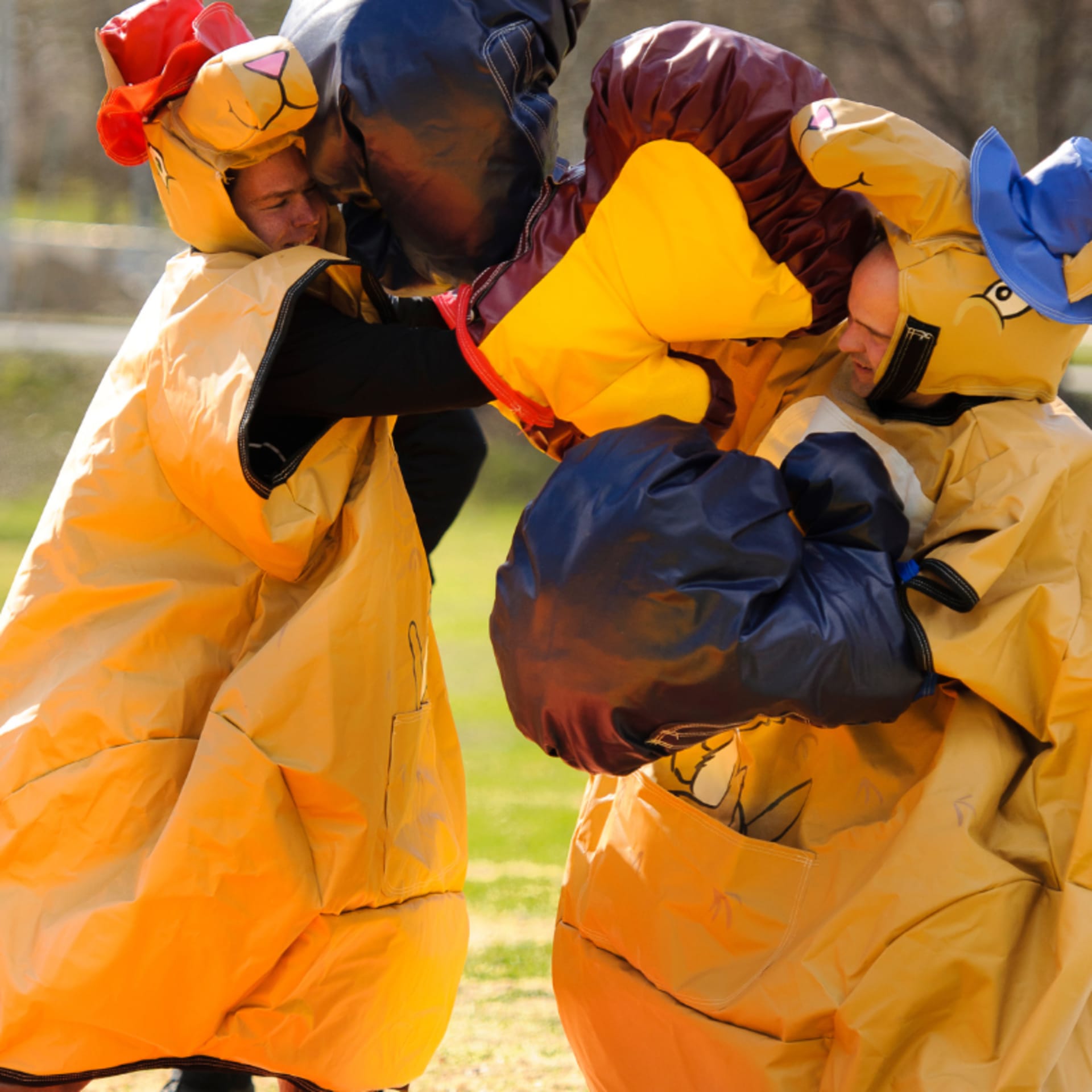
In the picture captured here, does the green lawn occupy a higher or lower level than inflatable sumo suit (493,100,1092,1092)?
lower

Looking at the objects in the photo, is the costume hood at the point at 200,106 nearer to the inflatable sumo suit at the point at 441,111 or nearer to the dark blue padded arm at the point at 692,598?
the inflatable sumo suit at the point at 441,111

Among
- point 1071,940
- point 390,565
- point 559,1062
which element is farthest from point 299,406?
point 559,1062

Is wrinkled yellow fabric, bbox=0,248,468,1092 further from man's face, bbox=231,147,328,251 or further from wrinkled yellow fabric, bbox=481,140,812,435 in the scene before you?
wrinkled yellow fabric, bbox=481,140,812,435

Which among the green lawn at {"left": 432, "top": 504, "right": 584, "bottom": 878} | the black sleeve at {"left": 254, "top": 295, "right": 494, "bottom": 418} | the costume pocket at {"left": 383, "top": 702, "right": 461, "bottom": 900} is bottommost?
the green lawn at {"left": 432, "top": 504, "right": 584, "bottom": 878}

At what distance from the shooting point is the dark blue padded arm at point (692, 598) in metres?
1.30

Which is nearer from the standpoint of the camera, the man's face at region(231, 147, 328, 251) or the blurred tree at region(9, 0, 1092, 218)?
the man's face at region(231, 147, 328, 251)

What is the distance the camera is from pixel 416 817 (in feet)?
6.26

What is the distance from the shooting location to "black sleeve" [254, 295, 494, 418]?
5.50 ft

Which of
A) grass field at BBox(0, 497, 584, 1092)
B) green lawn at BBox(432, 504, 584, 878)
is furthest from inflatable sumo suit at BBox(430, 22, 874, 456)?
green lawn at BBox(432, 504, 584, 878)

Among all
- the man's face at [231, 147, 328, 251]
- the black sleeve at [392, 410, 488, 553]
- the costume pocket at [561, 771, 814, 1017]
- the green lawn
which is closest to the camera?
the costume pocket at [561, 771, 814, 1017]

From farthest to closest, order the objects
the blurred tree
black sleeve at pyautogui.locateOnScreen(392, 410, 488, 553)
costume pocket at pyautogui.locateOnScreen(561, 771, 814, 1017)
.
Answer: the blurred tree < black sleeve at pyautogui.locateOnScreen(392, 410, 488, 553) < costume pocket at pyautogui.locateOnScreen(561, 771, 814, 1017)

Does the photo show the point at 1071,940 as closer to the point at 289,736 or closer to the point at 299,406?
the point at 289,736

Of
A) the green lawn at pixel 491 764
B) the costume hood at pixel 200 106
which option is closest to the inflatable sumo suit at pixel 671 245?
the costume hood at pixel 200 106

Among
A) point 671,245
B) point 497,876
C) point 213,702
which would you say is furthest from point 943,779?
point 497,876
